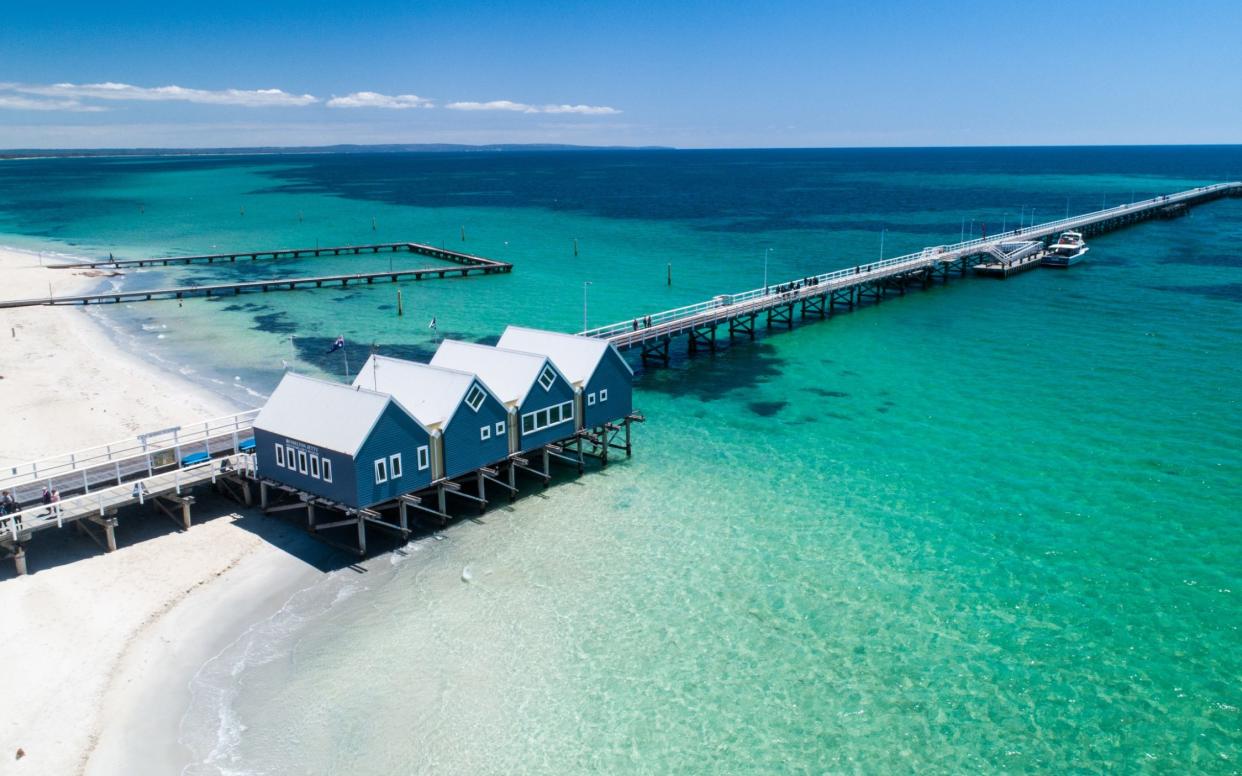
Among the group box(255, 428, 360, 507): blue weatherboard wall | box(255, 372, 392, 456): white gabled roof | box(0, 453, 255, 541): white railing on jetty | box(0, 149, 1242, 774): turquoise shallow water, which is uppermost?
box(255, 372, 392, 456): white gabled roof

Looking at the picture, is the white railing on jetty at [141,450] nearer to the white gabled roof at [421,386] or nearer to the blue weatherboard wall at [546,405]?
the white gabled roof at [421,386]

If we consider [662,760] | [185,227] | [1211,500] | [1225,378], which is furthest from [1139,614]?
[185,227]

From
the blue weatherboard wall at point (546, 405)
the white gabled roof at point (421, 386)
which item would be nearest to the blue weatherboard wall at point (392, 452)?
the white gabled roof at point (421, 386)

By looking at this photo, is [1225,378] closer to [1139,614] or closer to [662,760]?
[1139,614]

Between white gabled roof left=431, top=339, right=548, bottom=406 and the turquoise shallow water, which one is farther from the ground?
white gabled roof left=431, top=339, right=548, bottom=406

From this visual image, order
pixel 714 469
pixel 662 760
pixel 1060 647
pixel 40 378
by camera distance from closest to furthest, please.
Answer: pixel 662 760, pixel 1060 647, pixel 714 469, pixel 40 378

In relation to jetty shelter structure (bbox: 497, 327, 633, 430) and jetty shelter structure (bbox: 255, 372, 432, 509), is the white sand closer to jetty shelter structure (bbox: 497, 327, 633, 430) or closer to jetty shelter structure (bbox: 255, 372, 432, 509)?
jetty shelter structure (bbox: 255, 372, 432, 509)

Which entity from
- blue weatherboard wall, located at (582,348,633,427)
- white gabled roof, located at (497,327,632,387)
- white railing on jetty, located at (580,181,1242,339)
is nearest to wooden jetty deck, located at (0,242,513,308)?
white railing on jetty, located at (580,181,1242,339)
